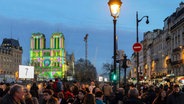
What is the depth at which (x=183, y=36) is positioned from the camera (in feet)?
300

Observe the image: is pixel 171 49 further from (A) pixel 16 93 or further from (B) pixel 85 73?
(A) pixel 16 93

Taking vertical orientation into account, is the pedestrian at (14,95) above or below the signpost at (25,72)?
below

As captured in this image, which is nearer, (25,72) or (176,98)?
(176,98)

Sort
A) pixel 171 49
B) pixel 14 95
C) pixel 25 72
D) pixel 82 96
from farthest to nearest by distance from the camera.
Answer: pixel 171 49
pixel 25 72
pixel 82 96
pixel 14 95

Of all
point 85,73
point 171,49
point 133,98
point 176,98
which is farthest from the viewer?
point 85,73

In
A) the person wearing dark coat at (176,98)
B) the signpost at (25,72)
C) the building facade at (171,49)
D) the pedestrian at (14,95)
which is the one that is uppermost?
the building facade at (171,49)

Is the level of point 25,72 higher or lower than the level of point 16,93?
higher

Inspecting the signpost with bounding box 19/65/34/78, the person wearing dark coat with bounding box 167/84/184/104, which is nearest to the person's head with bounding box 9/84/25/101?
the person wearing dark coat with bounding box 167/84/184/104

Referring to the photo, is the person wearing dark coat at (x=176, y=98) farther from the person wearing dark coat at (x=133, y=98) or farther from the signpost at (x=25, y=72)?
the signpost at (x=25, y=72)

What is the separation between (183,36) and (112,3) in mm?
79716

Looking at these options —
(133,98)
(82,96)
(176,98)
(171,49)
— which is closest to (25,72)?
(82,96)

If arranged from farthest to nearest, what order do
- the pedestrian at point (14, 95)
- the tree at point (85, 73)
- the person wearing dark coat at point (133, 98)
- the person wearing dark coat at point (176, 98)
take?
the tree at point (85, 73) → the person wearing dark coat at point (176, 98) → the person wearing dark coat at point (133, 98) → the pedestrian at point (14, 95)

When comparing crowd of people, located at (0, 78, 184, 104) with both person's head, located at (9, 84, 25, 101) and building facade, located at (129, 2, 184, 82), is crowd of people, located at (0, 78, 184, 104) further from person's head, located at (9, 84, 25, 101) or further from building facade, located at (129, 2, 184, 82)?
building facade, located at (129, 2, 184, 82)

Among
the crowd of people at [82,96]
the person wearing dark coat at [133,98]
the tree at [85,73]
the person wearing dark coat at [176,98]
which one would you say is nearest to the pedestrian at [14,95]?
the crowd of people at [82,96]
